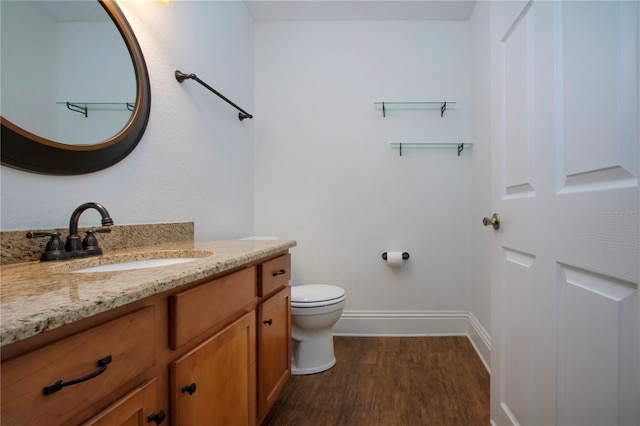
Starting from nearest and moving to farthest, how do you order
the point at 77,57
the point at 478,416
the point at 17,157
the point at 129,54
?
the point at 17,157, the point at 77,57, the point at 129,54, the point at 478,416

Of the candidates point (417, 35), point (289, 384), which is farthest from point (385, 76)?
point (289, 384)

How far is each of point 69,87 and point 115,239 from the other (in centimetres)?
53

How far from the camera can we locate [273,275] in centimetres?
133

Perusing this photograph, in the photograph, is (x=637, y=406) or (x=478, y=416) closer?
(x=637, y=406)

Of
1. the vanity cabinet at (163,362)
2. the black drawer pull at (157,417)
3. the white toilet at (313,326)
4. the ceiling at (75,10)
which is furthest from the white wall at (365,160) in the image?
the black drawer pull at (157,417)

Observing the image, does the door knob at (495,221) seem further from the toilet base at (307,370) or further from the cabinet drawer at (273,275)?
the toilet base at (307,370)

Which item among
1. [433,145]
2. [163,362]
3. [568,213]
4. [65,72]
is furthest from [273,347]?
[433,145]

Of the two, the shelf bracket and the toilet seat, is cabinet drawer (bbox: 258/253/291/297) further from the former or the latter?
the shelf bracket

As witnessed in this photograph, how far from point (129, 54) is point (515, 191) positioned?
1.54 metres

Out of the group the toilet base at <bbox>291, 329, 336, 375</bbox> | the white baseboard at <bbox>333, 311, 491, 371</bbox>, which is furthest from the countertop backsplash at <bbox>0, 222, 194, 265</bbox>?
the white baseboard at <bbox>333, 311, 491, 371</bbox>

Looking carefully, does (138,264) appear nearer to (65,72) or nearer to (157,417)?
(157,417)

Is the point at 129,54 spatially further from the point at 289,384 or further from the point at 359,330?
the point at 359,330

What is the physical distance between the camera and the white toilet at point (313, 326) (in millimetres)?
1763

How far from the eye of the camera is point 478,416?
1412mm
